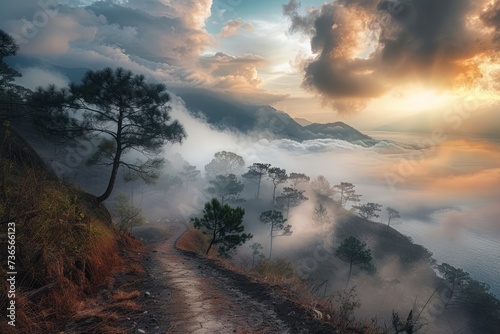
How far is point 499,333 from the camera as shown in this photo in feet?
158

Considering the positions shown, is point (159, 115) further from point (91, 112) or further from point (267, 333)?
point (267, 333)

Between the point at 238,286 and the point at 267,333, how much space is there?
3420 millimetres

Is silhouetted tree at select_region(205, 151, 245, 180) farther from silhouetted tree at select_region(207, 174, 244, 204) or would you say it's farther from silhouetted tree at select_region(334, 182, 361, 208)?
silhouetted tree at select_region(334, 182, 361, 208)

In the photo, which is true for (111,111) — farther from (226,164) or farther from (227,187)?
(226,164)

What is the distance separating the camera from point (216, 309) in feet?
20.2

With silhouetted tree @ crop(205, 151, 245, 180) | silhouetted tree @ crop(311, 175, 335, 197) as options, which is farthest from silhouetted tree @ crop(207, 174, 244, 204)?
silhouetted tree @ crop(311, 175, 335, 197)

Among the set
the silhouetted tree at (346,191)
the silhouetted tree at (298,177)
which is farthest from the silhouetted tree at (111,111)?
the silhouetted tree at (346,191)

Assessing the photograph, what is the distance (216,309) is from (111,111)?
14.2 meters

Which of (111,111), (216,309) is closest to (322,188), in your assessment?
(111,111)

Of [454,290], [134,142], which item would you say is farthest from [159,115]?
[454,290]

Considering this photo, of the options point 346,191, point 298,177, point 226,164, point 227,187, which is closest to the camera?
point 227,187

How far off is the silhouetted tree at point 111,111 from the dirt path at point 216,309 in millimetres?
10085

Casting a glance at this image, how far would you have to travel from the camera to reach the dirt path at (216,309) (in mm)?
5156

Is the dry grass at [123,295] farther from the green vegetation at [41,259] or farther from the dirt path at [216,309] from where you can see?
the green vegetation at [41,259]
